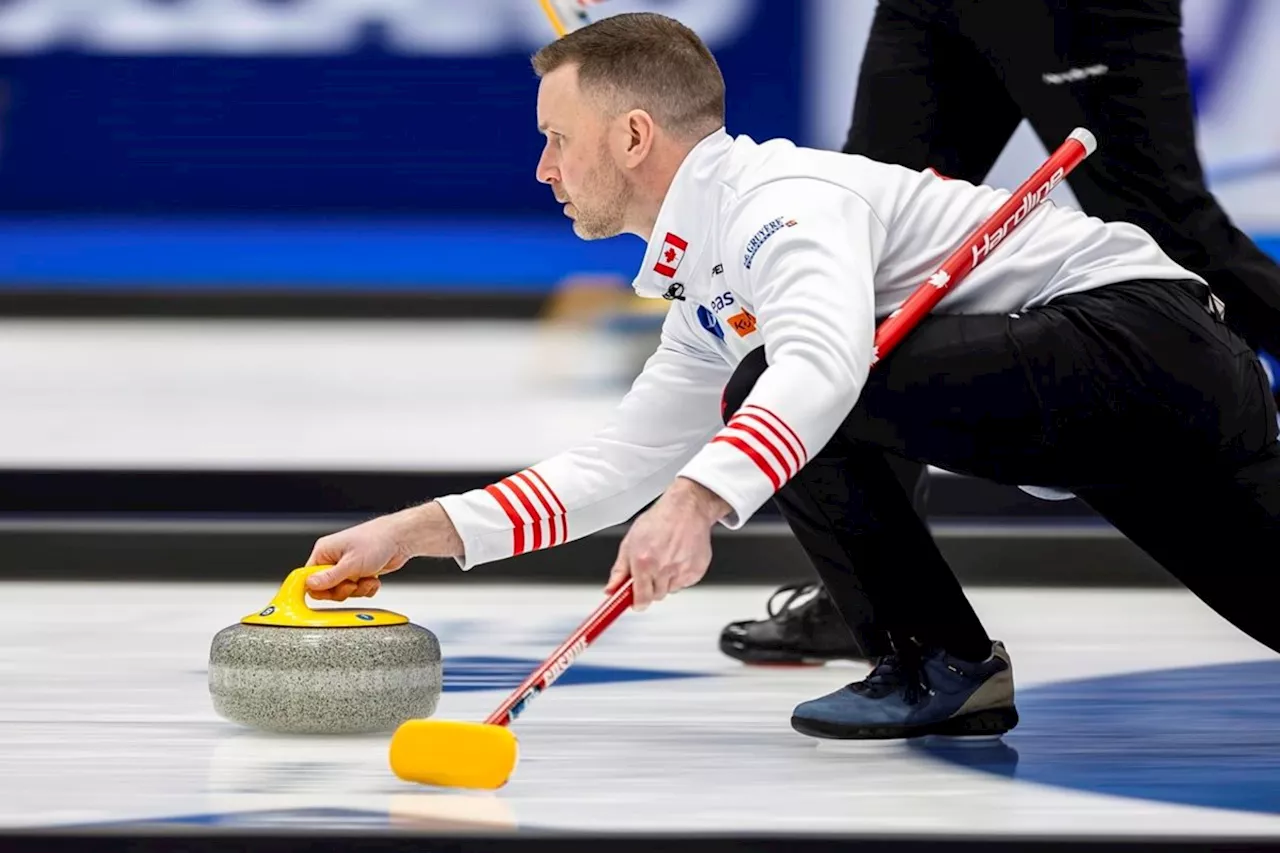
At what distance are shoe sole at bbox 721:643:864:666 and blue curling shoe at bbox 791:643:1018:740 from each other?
0.53m

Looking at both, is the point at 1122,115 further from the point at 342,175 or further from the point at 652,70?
the point at 342,175

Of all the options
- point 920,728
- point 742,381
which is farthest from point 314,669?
point 920,728

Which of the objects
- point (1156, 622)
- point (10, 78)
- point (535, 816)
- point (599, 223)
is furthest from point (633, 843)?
point (10, 78)

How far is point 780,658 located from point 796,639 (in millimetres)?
36

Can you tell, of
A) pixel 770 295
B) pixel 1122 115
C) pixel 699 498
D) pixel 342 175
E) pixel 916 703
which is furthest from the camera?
pixel 342 175

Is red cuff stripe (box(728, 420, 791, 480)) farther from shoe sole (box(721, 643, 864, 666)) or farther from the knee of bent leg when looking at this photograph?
shoe sole (box(721, 643, 864, 666))

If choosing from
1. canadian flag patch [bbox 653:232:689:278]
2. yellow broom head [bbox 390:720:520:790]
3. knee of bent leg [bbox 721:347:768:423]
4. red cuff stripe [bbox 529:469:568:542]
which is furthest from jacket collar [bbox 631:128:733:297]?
yellow broom head [bbox 390:720:520:790]

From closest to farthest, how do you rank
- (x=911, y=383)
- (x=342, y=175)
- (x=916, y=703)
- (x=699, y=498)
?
(x=699, y=498) < (x=911, y=383) < (x=916, y=703) < (x=342, y=175)

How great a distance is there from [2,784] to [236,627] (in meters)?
0.33

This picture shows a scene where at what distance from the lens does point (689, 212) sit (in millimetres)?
2041

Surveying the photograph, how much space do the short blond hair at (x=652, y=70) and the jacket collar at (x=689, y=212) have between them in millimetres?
31

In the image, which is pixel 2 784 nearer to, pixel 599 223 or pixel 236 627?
pixel 236 627

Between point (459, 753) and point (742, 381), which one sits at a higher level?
point (742, 381)

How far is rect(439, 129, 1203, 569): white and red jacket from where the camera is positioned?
1795mm
